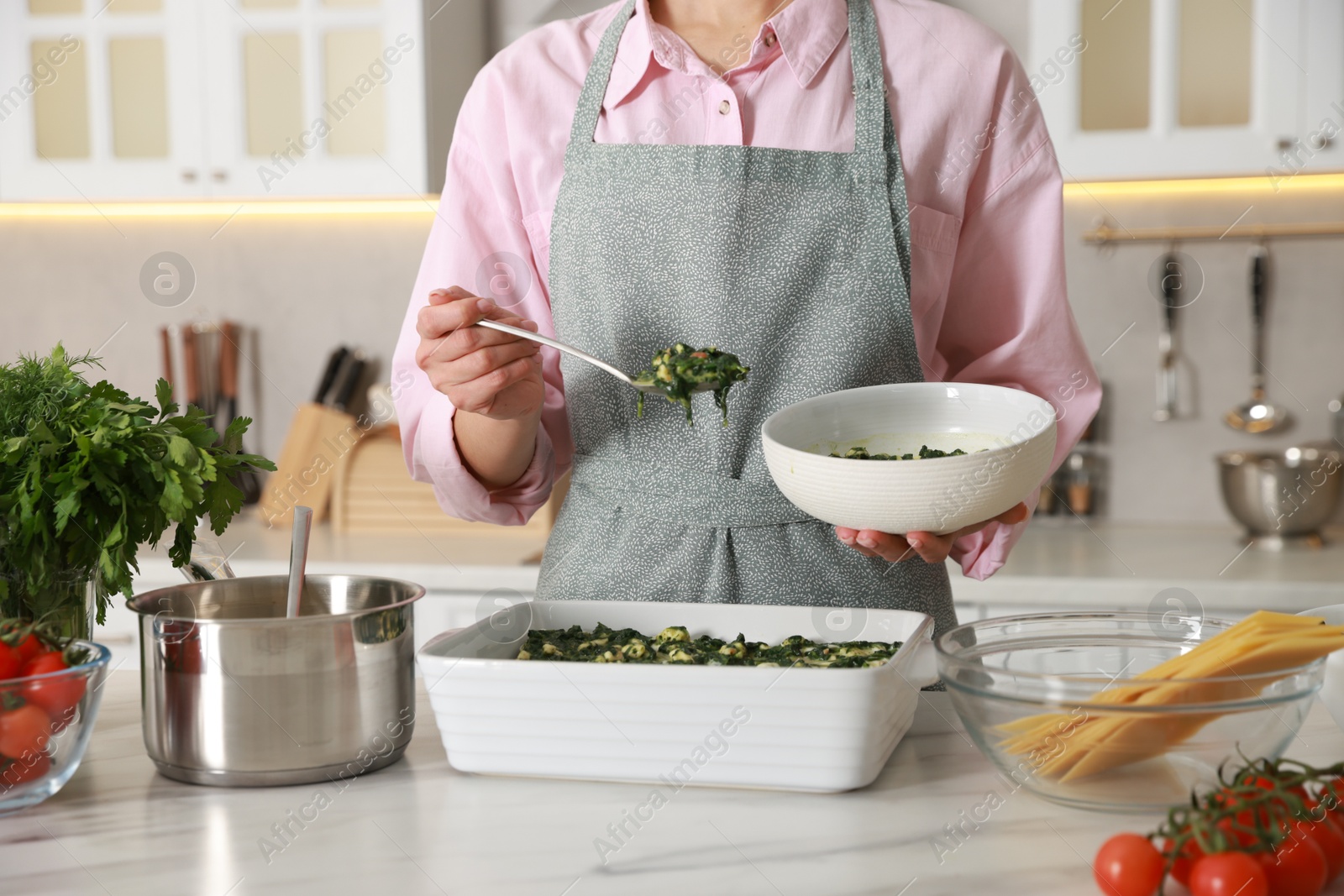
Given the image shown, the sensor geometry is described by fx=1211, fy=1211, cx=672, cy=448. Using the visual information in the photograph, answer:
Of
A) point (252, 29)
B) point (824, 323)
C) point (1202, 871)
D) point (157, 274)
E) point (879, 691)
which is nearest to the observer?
point (1202, 871)

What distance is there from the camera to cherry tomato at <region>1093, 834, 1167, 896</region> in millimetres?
577

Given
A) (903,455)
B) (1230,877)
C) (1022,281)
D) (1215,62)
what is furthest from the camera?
(1215,62)

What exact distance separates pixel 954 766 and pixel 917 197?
54cm

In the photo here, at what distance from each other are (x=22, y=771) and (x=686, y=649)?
415mm

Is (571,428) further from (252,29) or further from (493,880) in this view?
(252,29)

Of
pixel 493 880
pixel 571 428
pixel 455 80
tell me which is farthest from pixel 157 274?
pixel 493 880

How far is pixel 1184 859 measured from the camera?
58 centimetres

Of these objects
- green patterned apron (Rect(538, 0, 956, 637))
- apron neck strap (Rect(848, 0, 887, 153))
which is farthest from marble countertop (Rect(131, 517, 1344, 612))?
apron neck strap (Rect(848, 0, 887, 153))

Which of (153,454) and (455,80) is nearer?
(153,454)

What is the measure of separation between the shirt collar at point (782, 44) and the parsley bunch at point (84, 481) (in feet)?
1.71

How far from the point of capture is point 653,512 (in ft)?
3.63

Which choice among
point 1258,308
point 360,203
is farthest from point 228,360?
point 1258,308

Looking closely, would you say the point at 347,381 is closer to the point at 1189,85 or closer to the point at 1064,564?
the point at 1064,564

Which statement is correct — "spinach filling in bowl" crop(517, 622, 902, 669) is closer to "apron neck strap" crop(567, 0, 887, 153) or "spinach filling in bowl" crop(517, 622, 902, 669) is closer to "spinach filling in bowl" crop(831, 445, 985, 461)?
"spinach filling in bowl" crop(831, 445, 985, 461)
